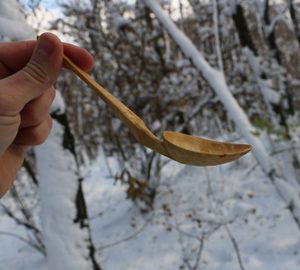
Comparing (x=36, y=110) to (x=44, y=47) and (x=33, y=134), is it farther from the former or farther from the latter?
(x=44, y=47)

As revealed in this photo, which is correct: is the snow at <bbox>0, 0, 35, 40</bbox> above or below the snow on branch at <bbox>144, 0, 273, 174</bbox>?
below

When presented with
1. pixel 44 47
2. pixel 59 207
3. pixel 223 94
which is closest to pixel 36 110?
pixel 44 47

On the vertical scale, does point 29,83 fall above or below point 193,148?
above

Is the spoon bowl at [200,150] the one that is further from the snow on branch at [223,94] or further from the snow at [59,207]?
the snow on branch at [223,94]

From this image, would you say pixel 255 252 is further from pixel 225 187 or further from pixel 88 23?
pixel 88 23

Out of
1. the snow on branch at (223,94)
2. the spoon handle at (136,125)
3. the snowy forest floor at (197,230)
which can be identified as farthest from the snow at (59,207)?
the spoon handle at (136,125)

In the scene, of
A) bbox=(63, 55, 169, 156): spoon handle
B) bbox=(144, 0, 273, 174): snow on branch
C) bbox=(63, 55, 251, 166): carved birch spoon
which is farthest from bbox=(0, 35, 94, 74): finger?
bbox=(144, 0, 273, 174): snow on branch

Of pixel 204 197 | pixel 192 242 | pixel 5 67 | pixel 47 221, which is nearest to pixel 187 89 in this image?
pixel 204 197

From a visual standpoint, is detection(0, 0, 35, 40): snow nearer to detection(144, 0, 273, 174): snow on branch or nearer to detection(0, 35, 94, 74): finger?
detection(0, 35, 94, 74): finger
